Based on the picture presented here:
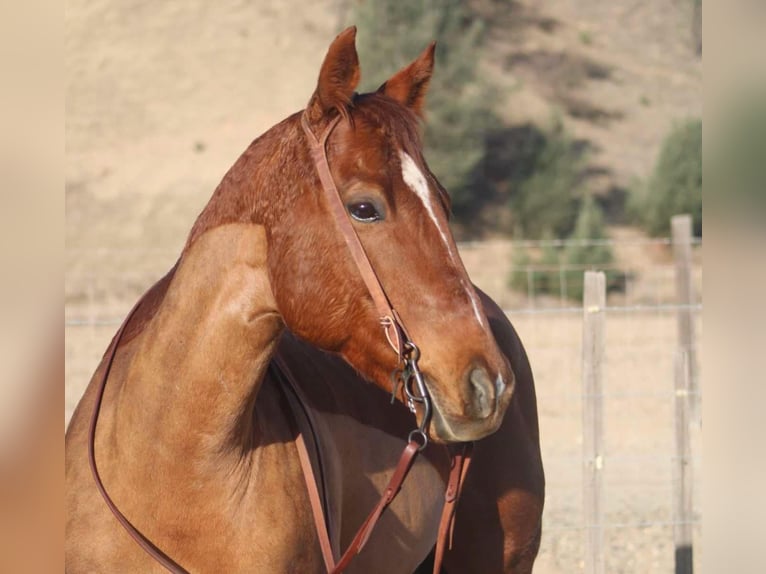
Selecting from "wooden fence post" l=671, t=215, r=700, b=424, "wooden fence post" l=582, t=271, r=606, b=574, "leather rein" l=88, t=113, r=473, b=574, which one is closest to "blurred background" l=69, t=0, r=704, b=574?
"wooden fence post" l=671, t=215, r=700, b=424

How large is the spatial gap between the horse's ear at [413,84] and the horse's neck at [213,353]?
1.78 feet

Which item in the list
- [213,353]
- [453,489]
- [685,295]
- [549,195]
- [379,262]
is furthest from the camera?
[549,195]

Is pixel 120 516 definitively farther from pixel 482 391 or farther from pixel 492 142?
pixel 492 142

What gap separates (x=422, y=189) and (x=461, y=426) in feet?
1.66

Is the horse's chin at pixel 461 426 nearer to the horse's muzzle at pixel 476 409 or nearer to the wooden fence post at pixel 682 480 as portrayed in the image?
the horse's muzzle at pixel 476 409

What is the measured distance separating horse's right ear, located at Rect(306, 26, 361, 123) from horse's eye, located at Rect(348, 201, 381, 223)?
0.68 feet

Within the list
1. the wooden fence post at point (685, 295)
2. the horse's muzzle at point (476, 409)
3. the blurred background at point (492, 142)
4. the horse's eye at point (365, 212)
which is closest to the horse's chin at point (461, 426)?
the horse's muzzle at point (476, 409)

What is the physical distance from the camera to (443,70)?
3002cm

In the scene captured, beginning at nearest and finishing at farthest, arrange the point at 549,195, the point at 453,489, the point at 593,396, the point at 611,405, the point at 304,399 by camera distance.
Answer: the point at 304,399 < the point at 453,489 < the point at 593,396 < the point at 611,405 < the point at 549,195

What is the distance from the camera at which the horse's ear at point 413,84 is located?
2.45 m

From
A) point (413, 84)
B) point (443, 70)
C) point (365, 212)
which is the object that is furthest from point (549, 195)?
point (365, 212)

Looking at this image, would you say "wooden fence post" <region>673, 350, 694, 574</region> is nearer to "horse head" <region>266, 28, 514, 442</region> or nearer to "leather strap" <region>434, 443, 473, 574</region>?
"leather strap" <region>434, 443, 473, 574</region>
